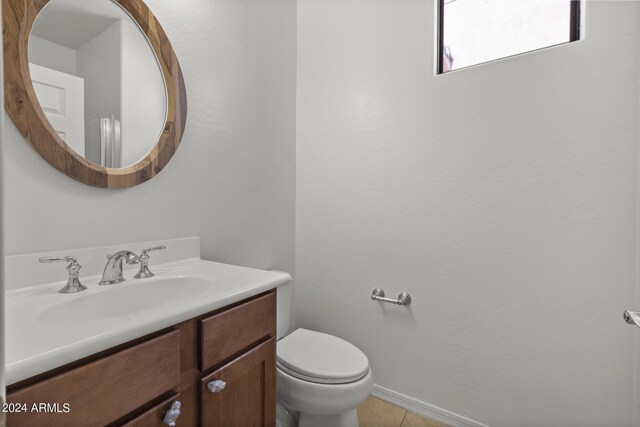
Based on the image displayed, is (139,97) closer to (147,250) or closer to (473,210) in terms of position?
(147,250)

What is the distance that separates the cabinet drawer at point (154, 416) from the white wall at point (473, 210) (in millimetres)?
1208

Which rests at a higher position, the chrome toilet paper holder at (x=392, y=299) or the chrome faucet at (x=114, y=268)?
the chrome faucet at (x=114, y=268)

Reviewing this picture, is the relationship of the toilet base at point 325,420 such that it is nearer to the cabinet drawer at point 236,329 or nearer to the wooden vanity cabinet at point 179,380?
the wooden vanity cabinet at point 179,380

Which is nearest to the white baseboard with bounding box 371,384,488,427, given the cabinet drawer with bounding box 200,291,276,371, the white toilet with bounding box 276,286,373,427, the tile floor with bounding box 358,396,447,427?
the tile floor with bounding box 358,396,447,427

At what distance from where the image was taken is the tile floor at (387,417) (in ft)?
5.12

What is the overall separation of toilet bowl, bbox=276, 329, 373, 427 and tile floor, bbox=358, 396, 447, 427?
0.25m

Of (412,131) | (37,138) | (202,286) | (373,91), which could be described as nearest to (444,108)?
(412,131)

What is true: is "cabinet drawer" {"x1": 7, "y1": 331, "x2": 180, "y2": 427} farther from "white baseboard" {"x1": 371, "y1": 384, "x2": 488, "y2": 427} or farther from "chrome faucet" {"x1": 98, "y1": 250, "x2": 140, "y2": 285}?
"white baseboard" {"x1": 371, "y1": 384, "x2": 488, "y2": 427}

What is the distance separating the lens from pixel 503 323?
141 centimetres

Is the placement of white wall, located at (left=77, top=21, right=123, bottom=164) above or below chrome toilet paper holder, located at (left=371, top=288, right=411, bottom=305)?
above

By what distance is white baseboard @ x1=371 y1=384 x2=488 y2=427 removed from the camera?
151 centimetres

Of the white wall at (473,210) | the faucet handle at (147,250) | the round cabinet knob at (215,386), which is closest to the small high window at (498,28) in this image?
the white wall at (473,210)

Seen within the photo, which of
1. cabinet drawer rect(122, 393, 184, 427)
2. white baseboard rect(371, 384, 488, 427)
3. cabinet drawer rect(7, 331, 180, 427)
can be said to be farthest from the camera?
white baseboard rect(371, 384, 488, 427)

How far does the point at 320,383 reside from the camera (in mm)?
1242
